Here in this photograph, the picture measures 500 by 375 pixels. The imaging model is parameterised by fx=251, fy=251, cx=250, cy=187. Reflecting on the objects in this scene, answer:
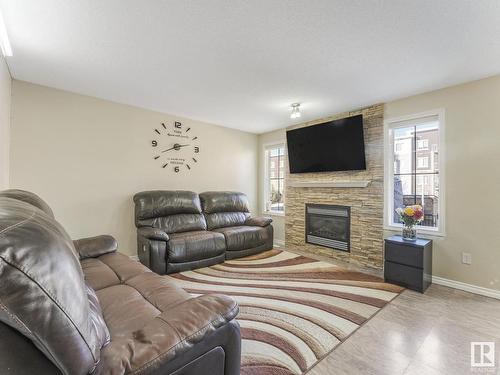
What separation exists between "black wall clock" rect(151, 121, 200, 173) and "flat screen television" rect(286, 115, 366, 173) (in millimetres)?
Answer: 1765

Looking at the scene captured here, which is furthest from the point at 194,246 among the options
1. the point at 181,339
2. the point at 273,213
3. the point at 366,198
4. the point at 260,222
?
the point at 366,198

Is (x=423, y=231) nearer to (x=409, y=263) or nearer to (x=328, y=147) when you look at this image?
(x=409, y=263)

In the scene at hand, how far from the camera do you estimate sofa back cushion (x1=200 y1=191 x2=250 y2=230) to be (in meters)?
4.30

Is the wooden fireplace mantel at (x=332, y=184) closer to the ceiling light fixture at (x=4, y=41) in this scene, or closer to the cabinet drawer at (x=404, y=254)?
→ the cabinet drawer at (x=404, y=254)

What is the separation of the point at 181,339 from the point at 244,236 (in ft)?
9.98

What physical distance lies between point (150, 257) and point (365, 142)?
133 inches

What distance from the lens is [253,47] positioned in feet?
7.11

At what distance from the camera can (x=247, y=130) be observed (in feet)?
17.3

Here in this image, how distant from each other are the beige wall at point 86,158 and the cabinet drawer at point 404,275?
10.9 feet

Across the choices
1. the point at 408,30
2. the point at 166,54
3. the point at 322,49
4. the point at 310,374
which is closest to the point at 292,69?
the point at 322,49

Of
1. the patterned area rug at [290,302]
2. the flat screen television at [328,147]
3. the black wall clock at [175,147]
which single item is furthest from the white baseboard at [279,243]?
the black wall clock at [175,147]

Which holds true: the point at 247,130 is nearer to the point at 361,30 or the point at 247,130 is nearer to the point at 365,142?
the point at 365,142

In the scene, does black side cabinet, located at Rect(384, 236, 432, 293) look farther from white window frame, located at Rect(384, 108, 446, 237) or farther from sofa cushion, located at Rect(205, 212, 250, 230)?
sofa cushion, located at Rect(205, 212, 250, 230)

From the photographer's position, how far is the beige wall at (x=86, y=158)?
3.00 m
